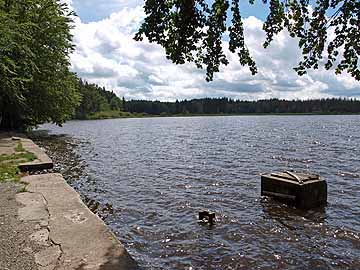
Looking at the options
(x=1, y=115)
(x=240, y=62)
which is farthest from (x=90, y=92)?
(x=240, y=62)

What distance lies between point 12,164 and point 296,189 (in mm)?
10690

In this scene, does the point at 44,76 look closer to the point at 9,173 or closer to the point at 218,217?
the point at 9,173

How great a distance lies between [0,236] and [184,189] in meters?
10.1

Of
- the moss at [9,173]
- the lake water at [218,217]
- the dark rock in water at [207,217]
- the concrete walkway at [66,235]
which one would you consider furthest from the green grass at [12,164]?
the dark rock in water at [207,217]

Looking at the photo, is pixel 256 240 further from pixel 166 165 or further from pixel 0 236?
pixel 166 165

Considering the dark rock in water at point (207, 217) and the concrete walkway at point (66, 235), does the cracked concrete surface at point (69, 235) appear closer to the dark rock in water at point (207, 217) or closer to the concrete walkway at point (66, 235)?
the concrete walkway at point (66, 235)

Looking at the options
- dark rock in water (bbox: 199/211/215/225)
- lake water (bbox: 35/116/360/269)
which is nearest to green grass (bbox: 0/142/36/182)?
lake water (bbox: 35/116/360/269)

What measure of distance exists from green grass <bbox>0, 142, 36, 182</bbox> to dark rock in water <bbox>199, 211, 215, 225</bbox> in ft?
19.8

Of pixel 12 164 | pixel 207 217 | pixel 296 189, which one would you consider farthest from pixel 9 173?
pixel 296 189

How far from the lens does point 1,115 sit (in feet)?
120

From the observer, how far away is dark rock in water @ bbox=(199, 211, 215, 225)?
1138cm

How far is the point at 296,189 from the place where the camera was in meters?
13.1

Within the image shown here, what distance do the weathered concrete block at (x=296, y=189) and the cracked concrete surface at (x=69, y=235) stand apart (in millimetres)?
7242

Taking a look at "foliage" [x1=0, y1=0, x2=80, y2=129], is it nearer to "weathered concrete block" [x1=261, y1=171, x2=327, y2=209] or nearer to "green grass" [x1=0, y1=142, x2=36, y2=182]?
"green grass" [x1=0, y1=142, x2=36, y2=182]
